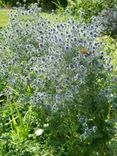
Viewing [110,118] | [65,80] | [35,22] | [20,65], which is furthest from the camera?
[35,22]

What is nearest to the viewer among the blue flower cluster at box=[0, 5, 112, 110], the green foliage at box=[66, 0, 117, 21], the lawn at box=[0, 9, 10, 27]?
the blue flower cluster at box=[0, 5, 112, 110]

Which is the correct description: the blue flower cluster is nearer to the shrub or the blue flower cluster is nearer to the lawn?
the shrub

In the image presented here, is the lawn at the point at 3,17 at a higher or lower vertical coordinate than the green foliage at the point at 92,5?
lower

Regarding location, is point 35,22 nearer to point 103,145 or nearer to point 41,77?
point 41,77

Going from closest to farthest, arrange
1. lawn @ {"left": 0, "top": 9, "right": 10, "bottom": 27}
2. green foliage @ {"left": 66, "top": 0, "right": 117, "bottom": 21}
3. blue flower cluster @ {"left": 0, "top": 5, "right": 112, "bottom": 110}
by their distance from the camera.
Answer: blue flower cluster @ {"left": 0, "top": 5, "right": 112, "bottom": 110}
green foliage @ {"left": 66, "top": 0, "right": 117, "bottom": 21}
lawn @ {"left": 0, "top": 9, "right": 10, "bottom": 27}

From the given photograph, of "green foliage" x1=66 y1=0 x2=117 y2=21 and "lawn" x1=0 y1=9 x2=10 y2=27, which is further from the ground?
"green foliage" x1=66 y1=0 x2=117 y2=21

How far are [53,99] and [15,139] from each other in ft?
1.82

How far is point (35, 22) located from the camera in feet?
17.7

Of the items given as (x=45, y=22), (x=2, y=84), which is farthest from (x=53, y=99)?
(x=2, y=84)

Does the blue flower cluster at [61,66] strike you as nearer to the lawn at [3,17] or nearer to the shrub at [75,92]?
the shrub at [75,92]

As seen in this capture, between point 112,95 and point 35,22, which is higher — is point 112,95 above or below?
below

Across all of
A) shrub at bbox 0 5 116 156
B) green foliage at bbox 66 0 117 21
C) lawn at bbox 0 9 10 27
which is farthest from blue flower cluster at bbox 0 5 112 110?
lawn at bbox 0 9 10 27

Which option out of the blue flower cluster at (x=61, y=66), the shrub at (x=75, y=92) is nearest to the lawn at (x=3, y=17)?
the blue flower cluster at (x=61, y=66)

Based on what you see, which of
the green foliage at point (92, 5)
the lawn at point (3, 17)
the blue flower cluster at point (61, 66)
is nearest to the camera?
the blue flower cluster at point (61, 66)
